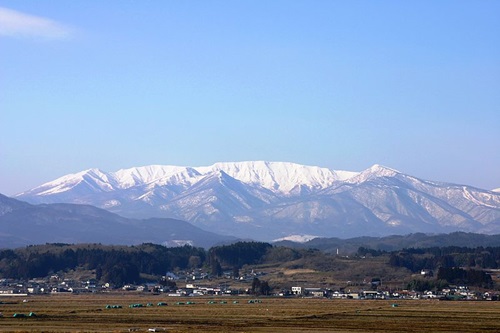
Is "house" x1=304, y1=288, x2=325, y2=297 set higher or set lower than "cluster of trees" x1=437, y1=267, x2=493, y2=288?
lower

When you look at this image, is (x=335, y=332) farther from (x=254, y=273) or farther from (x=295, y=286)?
(x=254, y=273)

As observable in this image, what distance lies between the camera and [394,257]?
198m

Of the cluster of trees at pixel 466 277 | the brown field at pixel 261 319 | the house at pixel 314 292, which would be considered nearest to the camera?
the brown field at pixel 261 319

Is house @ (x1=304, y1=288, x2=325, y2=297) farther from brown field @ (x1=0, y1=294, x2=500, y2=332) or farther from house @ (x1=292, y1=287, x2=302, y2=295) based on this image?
brown field @ (x1=0, y1=294, x2=500, y2=332)

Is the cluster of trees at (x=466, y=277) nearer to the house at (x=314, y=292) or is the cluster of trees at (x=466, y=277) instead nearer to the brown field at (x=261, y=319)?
the house at (x=314, y=292)

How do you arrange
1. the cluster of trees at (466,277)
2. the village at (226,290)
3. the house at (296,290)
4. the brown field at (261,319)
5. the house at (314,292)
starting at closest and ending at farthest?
the brown field at (261,319), the village at (226,290), the house at (314,292), the house at (296,290), the cluster of trees at (466,277)

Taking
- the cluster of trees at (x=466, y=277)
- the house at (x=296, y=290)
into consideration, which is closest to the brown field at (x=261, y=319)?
the house at (x=296, y=290)

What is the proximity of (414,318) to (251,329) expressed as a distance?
2008 cm

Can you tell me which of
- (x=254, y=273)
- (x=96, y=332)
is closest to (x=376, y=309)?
(x=96, y=332)

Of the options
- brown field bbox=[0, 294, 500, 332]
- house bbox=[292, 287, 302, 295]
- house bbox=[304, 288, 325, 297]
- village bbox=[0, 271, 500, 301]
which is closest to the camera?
brown field bbox=[0, 294, 500, 332]

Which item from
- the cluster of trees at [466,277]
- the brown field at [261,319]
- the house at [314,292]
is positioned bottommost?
the brown field at [261,319]

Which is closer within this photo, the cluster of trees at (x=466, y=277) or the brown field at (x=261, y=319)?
the brown field at (x=261, y=319)

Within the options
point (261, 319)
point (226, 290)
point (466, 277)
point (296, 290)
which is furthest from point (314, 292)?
point (261, 319)

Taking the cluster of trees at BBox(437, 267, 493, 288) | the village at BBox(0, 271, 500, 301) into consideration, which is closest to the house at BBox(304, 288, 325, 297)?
the village at BBox(0, 271, 500, 301)
